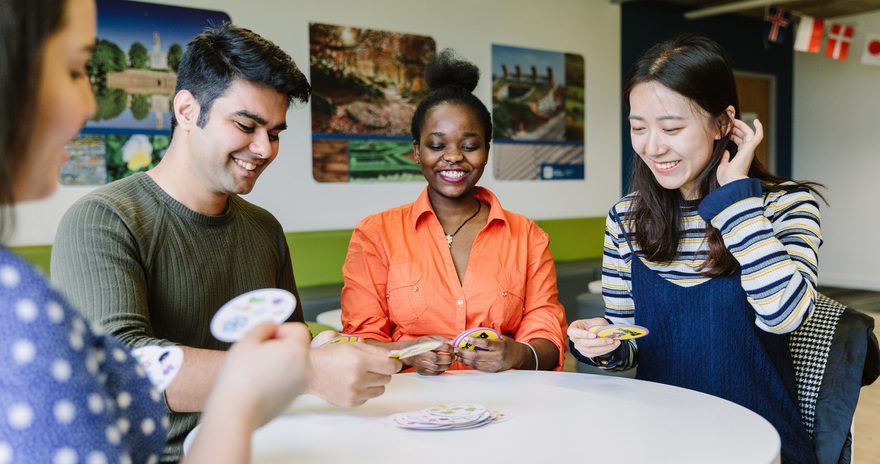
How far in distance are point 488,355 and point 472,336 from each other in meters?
0.10

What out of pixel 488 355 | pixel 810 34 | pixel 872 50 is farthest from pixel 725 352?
pixel 872 50

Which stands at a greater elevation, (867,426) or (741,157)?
(741,157)

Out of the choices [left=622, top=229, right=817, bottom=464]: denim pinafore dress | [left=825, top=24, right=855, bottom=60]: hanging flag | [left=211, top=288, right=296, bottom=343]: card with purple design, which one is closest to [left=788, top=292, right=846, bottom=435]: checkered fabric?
[left=622, top=229, right=817, bottom=464]: denim pinafore dress

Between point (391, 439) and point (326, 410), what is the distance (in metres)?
0.25

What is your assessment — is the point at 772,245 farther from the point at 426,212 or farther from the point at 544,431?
the point at 426,212

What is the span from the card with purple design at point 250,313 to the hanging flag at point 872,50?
893cm

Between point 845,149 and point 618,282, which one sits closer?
point 618,282

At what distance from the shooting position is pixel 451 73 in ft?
8.43

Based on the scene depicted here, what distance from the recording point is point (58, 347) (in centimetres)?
60

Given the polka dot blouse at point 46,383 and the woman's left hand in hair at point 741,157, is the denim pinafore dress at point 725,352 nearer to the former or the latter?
the woman's left hand in hair at point 741,157

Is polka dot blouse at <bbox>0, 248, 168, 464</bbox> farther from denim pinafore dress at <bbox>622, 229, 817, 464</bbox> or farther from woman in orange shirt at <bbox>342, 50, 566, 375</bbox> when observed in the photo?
woman in orange shirt at <bbox>342, 50, 566, 375</bbox>

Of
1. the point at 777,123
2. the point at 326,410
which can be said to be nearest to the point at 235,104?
the point at 326,410

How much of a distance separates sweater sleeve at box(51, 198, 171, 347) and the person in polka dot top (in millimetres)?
751

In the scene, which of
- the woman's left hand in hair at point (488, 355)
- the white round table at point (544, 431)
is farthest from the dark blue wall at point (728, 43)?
the white round table at point (544, 431)
